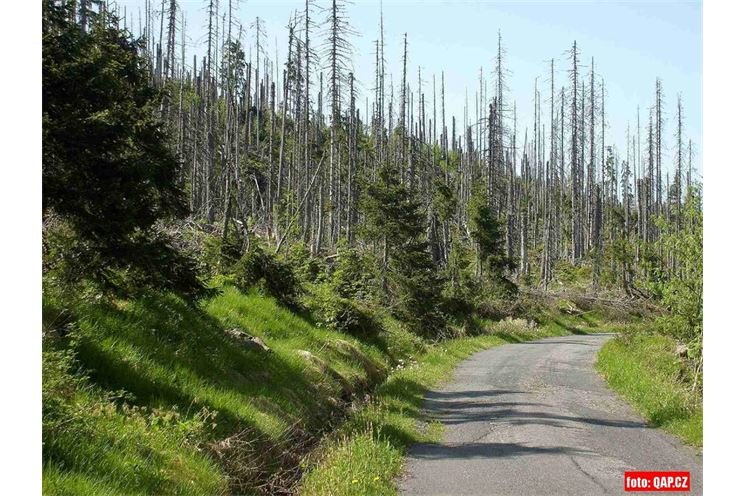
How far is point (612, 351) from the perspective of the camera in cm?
2164

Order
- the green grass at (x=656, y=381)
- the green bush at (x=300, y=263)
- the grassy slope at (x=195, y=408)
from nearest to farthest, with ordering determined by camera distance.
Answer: the grassy slope at (x=195, y=408), the green grass at (x=656, y=381), the green bush at (x=300, y=263)

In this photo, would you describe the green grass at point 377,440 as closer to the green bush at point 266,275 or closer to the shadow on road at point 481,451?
the shadow on road at point 481,451

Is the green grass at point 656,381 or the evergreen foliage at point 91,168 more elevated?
the evergreen foliage at point 91,168

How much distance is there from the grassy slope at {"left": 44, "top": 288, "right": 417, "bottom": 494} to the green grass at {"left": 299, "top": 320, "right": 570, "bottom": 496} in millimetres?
718

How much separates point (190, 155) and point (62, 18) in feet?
125

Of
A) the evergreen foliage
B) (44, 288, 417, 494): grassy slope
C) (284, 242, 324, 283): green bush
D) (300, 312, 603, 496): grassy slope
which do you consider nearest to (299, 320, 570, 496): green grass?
(300, 312, 603, 496): grassy slope

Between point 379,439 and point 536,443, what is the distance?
2362 mm

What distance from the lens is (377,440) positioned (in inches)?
372

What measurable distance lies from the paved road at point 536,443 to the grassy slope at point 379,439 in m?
0.29

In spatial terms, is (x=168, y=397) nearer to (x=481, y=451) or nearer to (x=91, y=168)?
(x=91, y=168)

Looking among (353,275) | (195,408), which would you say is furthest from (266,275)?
(195,408)

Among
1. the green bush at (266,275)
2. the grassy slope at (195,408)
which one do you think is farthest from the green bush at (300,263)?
the grassy slope at (195,408)

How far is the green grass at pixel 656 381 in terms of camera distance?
11195mm
